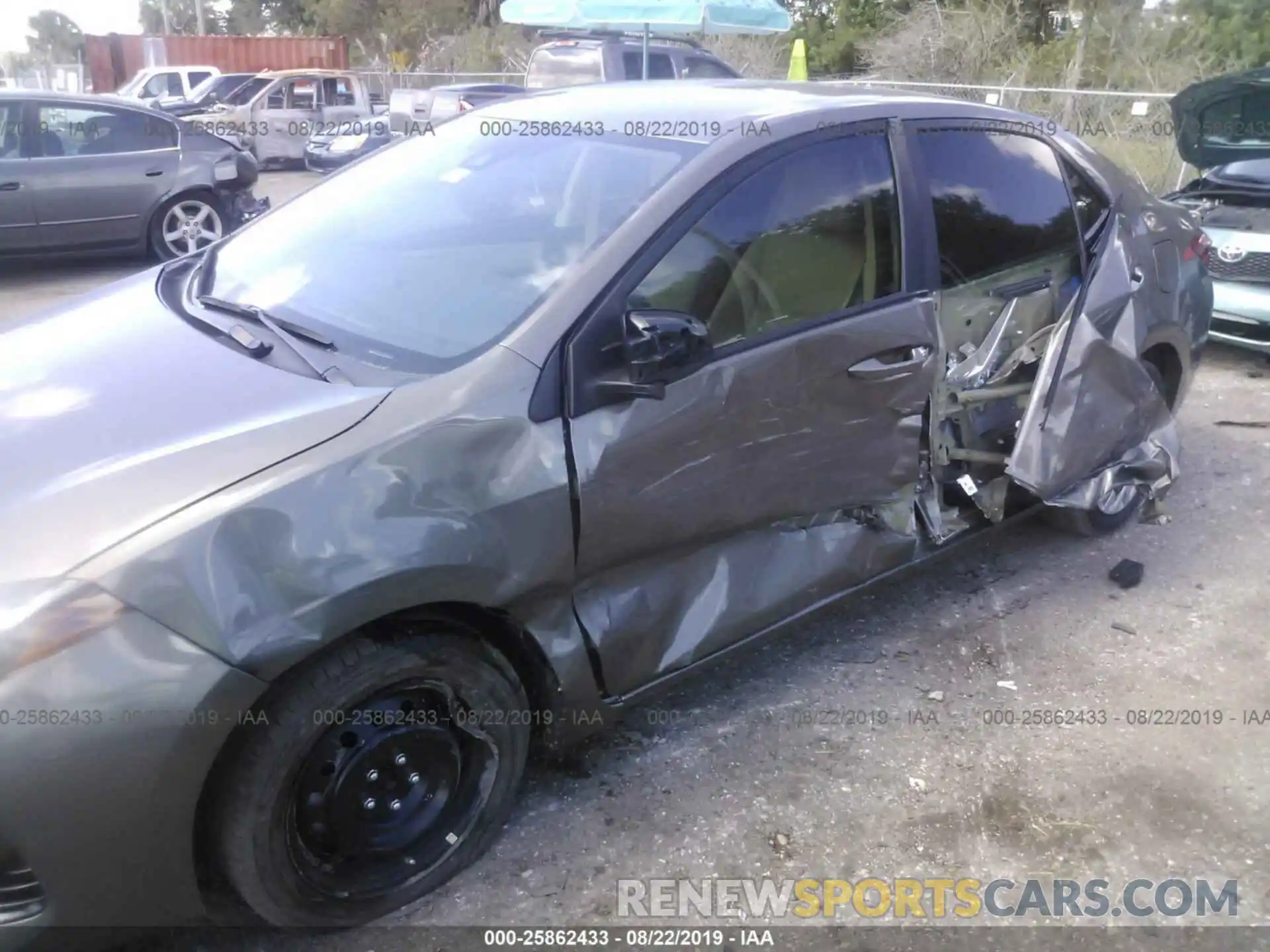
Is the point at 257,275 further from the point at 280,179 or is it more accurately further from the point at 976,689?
the point at 280,179

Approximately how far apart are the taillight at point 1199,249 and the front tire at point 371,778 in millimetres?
3403

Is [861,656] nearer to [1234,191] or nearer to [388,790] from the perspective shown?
[388,790]

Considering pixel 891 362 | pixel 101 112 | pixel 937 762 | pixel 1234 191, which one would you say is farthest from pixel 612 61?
pixel 937 762

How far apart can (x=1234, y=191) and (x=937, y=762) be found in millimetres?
5292

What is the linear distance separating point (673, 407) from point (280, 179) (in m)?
15.3

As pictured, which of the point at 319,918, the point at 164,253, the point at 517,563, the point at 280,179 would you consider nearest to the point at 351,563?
the point at 517,563

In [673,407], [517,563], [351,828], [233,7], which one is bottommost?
[351,828]

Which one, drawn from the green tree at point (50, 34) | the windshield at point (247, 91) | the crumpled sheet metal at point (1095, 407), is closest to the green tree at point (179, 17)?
the green tree at point (50, 34)

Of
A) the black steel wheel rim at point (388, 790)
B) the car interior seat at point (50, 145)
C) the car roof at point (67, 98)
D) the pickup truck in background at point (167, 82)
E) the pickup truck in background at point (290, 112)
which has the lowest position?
the black steel wheel rim at point (388, 790)

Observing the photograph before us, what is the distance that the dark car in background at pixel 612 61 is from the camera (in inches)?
519

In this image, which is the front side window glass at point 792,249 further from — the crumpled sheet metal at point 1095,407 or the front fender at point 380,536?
the crumpled sheet metal at point 1095,407

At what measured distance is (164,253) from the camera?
9.02 m

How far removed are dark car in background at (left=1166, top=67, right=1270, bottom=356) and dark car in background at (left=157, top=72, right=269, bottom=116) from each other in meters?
15.8

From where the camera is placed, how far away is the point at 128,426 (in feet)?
7.13
